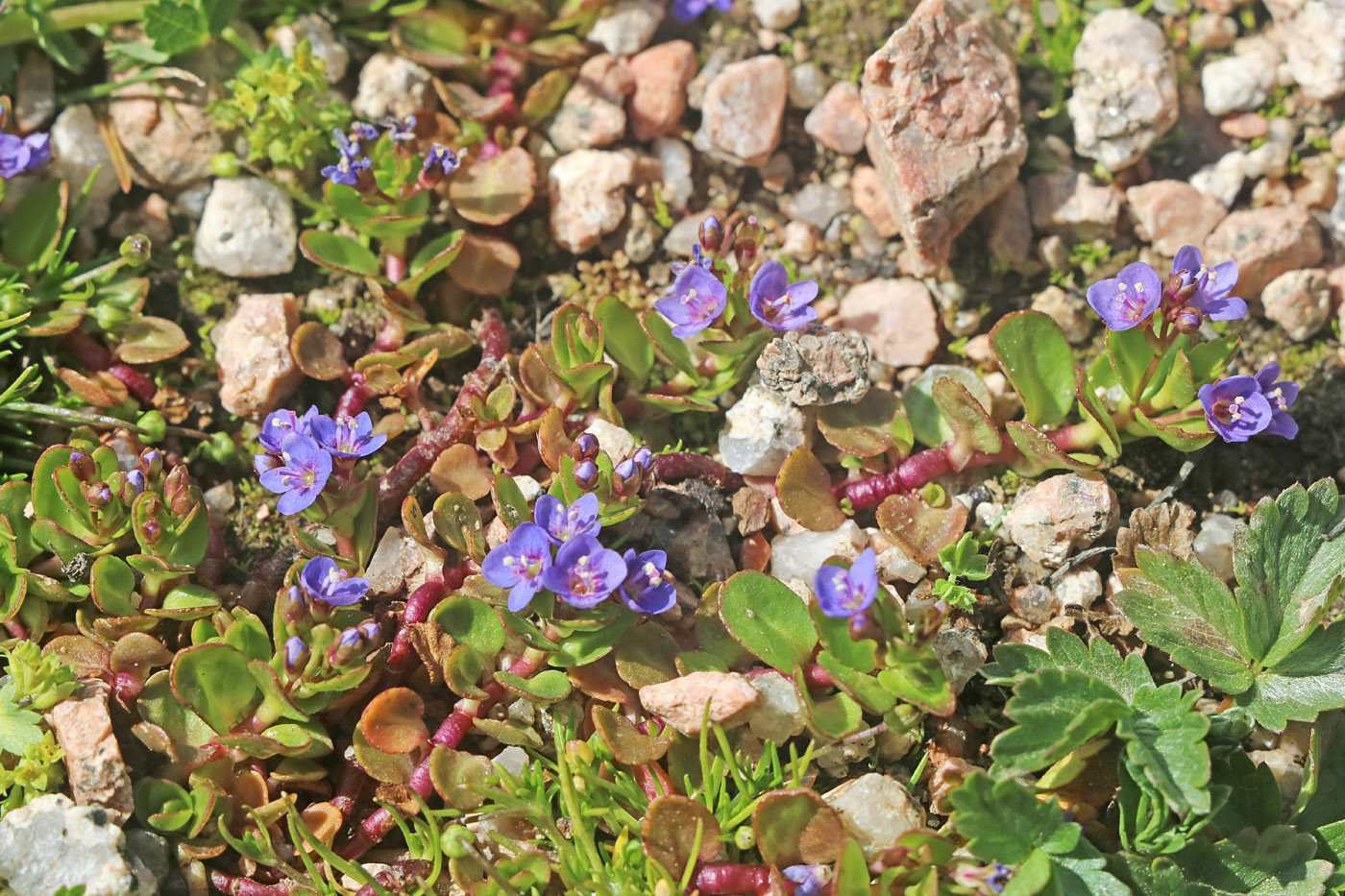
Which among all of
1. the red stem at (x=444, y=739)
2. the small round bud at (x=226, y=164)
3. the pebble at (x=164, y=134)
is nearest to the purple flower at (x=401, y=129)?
the small round bud at (x=226, y=164)

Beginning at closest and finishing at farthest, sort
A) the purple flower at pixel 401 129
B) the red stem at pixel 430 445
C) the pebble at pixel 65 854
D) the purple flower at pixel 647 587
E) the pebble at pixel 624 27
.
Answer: the pebble at pixel 65 854 → the purple flower at pixel 647 587 → the red stem at pixel 430 445 → the purple flower at pixel 401 129 → the pebble at pixel 624 27

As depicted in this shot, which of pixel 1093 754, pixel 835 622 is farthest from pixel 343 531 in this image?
pixel 1093 754

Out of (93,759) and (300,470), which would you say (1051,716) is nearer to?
(300,470)

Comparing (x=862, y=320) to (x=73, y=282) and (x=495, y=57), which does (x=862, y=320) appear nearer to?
(x=495, y=57)

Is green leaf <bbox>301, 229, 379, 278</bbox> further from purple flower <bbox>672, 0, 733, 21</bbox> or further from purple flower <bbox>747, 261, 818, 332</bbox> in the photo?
purple flower <bbox>672, 0, 733, 21</bbox>

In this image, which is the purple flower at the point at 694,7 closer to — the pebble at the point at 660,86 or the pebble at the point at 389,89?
the pebble at the point at 660,86

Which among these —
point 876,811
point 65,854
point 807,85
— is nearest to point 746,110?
point 807,85
